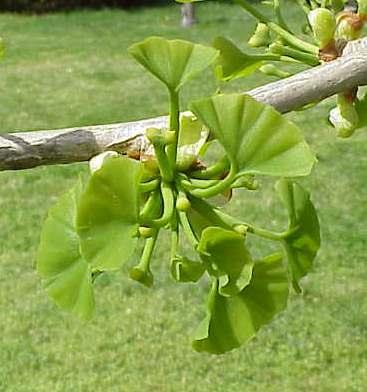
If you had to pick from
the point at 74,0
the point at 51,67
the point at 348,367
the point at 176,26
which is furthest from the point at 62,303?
the point at 74,0

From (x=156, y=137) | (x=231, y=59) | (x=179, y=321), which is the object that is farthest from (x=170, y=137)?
(x=179, y=321)

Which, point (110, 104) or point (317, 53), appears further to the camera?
point (110, 104)

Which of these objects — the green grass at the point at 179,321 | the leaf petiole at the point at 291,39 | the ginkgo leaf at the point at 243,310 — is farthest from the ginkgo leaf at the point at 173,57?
the green grass at the point at 179,321

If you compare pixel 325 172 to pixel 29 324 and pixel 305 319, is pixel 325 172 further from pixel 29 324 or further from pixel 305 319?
pixel 29 324

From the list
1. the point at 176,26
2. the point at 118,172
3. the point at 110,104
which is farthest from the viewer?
the point at 176,26

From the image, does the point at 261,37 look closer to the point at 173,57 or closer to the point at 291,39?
the point at 291,39

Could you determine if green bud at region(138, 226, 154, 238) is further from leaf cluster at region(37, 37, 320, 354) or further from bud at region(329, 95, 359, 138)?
bud at region(329, 95, 359, 138)
